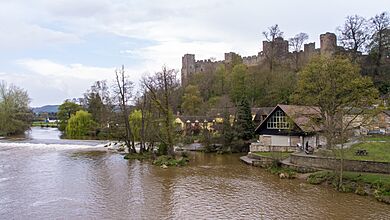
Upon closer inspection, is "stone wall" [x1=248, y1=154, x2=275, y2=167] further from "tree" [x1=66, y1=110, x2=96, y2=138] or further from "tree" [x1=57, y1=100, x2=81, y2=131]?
"tree" [x1=57, y1=100, x2=81, y2=131]

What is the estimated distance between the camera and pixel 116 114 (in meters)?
39.4

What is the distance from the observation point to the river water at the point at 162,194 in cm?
1530

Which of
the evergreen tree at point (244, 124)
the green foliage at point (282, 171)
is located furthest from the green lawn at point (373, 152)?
the evergreen tree at point (244, 124)

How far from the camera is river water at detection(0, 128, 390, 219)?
50.2 feet

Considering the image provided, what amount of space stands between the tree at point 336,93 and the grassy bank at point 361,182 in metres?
1.66

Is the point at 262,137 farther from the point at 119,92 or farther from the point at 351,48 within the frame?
the point at 351,48

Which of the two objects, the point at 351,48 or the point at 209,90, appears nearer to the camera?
the point at 351,48

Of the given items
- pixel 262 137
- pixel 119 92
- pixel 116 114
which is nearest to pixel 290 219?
pixel 262 137

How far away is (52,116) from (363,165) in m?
114

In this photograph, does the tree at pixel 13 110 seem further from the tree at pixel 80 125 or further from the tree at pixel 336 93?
the tree at pixel 336 93

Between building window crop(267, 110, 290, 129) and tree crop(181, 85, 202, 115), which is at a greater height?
tree crop(181, 85, 202, 115)

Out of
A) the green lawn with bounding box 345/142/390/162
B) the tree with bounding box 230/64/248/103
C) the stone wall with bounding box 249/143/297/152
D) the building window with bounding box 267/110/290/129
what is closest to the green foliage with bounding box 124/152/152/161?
the stone wall with bounding box 249/143/297/152

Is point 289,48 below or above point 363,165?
above

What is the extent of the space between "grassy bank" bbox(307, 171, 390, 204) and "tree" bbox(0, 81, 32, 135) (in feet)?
161
